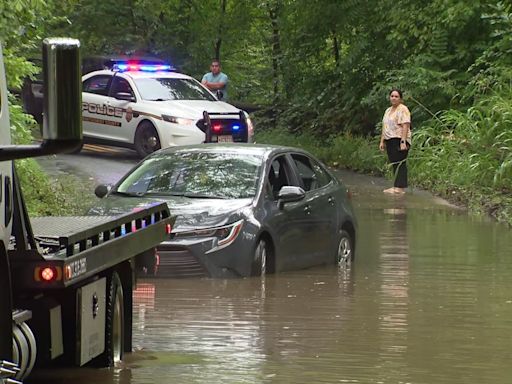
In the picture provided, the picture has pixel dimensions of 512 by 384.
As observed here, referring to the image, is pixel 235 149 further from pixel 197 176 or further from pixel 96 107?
pixel 96 107

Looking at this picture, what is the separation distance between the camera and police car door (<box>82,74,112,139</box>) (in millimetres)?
25188

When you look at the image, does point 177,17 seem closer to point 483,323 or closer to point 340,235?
point 340,235

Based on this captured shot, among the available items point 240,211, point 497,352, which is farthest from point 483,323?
point 240,211

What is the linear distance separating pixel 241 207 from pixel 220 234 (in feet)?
1.37

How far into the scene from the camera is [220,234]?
13086 millimetres

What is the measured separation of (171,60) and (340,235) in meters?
20.8

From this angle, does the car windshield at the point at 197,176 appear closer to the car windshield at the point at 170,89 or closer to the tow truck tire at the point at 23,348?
the tow truck tire at the point at 23,348

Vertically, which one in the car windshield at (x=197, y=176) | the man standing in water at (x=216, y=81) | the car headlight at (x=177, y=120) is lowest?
the car windshield at (x=197, y=176)

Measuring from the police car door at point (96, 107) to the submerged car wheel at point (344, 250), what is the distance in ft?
34.9

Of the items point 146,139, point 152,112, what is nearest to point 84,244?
point 152,112

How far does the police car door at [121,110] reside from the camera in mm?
24547

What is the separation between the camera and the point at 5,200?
669 centimetres

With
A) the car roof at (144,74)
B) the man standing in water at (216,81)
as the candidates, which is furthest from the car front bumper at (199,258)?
the man standing in water at (216,81)

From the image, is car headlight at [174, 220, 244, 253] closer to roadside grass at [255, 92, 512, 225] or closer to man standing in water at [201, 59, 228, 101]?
roadside grass at [255, 92, 512, 225]
